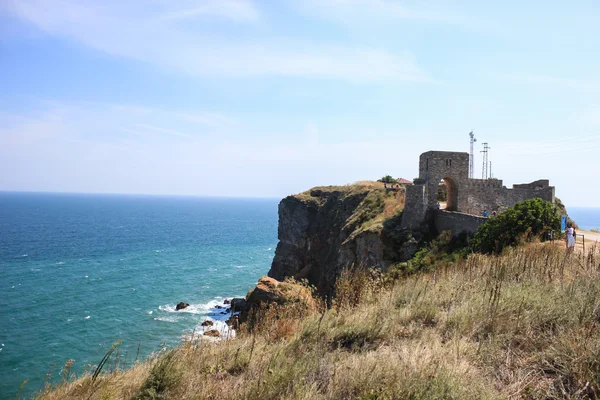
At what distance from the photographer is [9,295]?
4028 centimetres

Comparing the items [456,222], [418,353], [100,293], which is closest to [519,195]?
[456,222]

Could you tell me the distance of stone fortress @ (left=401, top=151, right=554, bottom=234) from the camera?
25.0 metres

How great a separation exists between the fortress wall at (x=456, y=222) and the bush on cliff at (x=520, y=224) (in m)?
3.47

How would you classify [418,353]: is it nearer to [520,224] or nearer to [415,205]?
[520,224]

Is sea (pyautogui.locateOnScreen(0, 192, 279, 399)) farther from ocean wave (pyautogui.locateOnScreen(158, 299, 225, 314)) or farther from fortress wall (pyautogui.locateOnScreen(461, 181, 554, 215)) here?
fortress wall (pyautogui.locateOnScreen(461, 181, 554, 215))

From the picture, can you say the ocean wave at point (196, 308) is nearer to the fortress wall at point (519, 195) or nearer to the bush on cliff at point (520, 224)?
the fortress wall at point (519, 195)

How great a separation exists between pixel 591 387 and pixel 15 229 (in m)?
120

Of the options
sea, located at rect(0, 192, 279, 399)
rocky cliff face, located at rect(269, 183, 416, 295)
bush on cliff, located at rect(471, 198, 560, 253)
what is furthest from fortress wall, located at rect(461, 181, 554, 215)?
sea, located at rect(0, 192, 279, 399)

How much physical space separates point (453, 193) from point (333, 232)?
66.5ft

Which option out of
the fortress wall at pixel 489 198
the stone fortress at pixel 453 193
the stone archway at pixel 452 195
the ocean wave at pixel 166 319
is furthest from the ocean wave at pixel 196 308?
the fortress wall at pixel 489 198

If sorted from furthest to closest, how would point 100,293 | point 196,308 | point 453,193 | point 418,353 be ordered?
point 100,293, point 196,308, point 453,193, point 418,353

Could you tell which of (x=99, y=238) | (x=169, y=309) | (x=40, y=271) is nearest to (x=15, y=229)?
(x=99, y=238)

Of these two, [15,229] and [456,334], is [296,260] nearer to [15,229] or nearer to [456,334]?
[456,334]

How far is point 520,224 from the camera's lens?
17.0 meters
